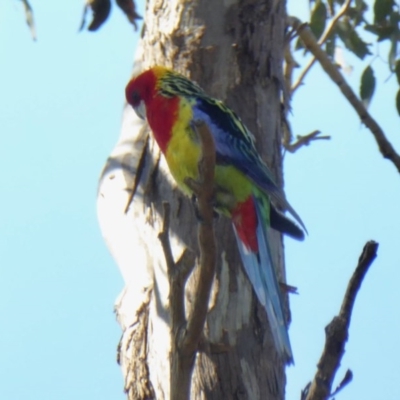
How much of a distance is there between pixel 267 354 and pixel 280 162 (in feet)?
2.68

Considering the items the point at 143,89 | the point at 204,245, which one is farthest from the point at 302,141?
the point at 204,245

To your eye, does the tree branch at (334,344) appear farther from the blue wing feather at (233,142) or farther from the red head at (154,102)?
the red head at (154,102)

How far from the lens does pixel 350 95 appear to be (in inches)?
141

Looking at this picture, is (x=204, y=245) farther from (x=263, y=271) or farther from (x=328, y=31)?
(x=328, y=31)

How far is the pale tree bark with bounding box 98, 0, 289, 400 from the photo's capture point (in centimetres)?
293

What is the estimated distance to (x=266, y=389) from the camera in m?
2.89

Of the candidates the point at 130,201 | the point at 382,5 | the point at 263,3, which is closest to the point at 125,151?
the point at 130,201

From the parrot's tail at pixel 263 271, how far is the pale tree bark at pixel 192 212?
0.63 ft

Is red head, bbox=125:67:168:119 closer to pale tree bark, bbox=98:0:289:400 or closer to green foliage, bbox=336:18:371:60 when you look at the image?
pale tree bark, bbox=98:0:289:400

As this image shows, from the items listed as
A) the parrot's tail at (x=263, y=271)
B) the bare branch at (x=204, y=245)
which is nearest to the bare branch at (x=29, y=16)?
the parrot's tail at (x=263, y=271)

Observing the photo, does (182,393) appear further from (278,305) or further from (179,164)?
(179,164)

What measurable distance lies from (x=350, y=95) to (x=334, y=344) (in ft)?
5.81

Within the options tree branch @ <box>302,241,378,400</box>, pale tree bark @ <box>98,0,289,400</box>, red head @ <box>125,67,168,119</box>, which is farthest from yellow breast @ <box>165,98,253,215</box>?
tree branch @ <box>302,241,378,400</box>

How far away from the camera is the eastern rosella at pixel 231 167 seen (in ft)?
9.55
